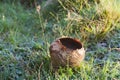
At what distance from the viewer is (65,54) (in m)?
3.74

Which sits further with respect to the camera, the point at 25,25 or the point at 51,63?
the point at 25,25

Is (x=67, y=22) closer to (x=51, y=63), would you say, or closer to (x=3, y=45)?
(x=3, y=45)

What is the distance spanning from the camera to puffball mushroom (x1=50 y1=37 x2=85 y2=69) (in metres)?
3.74

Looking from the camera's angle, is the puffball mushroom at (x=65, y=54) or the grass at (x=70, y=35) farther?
the grass at (x=70, y=35)

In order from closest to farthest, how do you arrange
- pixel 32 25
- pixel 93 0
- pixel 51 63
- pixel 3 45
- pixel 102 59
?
pixel 51 63 < pixel 102 59 < pixel 3 45 < pixel 93 0 < pixel 32 25

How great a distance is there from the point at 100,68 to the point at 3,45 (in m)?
1.60

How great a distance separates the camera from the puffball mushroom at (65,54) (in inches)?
147

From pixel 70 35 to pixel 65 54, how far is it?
1405 millimetres

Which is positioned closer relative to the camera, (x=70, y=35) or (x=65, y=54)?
(x=65, y=54)

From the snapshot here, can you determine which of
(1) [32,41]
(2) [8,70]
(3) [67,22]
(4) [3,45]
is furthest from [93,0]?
(2) [8,70]

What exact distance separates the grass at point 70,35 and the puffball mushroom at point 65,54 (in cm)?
11

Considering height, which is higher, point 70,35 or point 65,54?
point 70,35

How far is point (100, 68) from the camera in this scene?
160 inches

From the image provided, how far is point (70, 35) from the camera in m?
5.11
